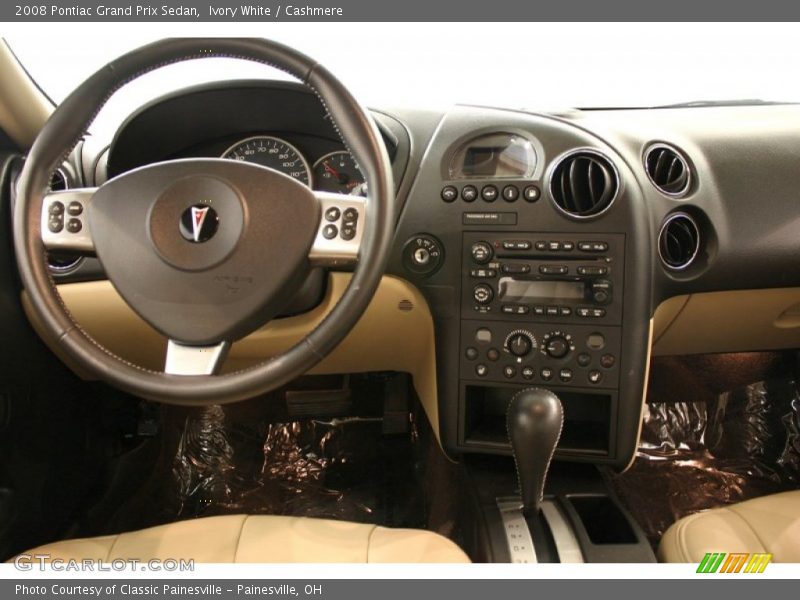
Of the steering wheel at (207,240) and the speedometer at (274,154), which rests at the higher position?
the speedometer at (274,154)

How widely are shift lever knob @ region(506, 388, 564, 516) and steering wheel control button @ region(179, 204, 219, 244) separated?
553 millimetres

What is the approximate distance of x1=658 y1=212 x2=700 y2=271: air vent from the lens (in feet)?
3.73

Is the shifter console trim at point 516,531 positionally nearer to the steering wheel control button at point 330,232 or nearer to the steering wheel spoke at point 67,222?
the steering wheel control button at point 330,232

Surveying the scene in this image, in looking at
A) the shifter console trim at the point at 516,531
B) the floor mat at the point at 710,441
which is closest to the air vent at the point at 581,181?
the shifter console trim at the point at 516,531

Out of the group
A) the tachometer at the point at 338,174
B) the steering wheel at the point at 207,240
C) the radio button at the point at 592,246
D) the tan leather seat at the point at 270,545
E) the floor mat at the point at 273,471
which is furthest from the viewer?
the floor mat at the point at 273,471

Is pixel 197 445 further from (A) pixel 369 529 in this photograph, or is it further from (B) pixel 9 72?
(B) pixel 9 72

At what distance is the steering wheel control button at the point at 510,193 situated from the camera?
109cm

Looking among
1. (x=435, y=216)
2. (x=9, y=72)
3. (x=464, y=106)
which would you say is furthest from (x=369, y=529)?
(x=9, y=72)

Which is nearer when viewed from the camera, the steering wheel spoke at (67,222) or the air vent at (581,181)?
the steering wheel spoke at (67,222)

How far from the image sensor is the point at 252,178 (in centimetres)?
82

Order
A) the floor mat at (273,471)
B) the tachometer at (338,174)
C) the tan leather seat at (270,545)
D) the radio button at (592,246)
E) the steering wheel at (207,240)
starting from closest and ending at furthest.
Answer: the steering wheel at (207,240)
the tan leather seat at (270,545)
the radio button at (592,246)
the tachometer at (338,174)
the floor mat at (273,471)

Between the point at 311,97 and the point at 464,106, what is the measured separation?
31 centimetres

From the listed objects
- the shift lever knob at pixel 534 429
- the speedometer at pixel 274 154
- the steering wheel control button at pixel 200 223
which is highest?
the speedometer at pixel 274 154

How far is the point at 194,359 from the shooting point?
0.82 m
